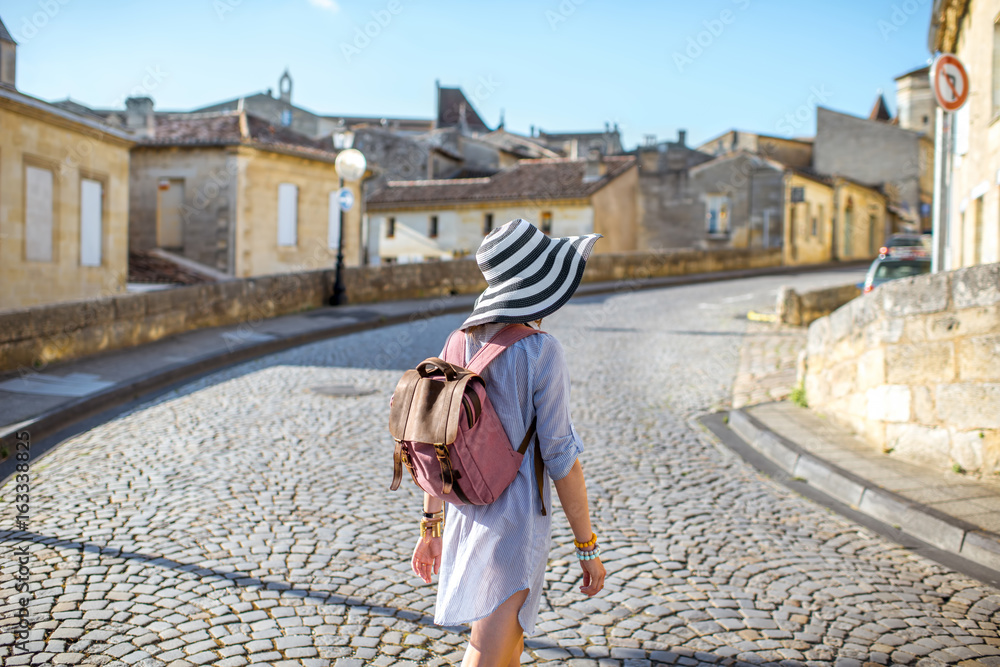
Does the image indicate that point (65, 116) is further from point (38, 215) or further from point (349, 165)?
point (349, 165)

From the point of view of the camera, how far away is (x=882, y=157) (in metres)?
45.4

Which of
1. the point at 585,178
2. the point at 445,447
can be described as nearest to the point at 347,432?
the point at 445,447

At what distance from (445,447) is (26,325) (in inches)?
307

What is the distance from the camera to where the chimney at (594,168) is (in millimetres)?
36469

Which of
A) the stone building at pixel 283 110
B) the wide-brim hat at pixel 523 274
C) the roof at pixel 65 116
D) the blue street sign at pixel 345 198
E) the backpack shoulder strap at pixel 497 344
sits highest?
the stone building at pixel 283 110

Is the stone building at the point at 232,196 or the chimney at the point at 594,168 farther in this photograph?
the chimney at the point at 594,168

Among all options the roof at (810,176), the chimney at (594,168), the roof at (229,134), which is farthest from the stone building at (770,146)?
the roof at (229,134)

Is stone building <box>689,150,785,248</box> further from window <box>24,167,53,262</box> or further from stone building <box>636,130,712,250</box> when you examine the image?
window <box>24,167,53,262</box>

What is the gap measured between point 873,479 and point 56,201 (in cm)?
1682

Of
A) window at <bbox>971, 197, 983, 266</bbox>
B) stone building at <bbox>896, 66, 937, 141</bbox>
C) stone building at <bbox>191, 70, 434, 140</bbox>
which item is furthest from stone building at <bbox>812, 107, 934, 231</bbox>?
window at <bbox>971, 197, 983, 266</bbox>

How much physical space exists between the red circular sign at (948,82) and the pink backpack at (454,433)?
24.4 feet

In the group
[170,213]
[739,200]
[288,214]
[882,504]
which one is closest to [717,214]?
[739,200]

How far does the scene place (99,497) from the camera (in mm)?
4875

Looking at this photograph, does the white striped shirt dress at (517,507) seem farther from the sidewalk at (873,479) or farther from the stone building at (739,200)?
the stone building at (739,200)
